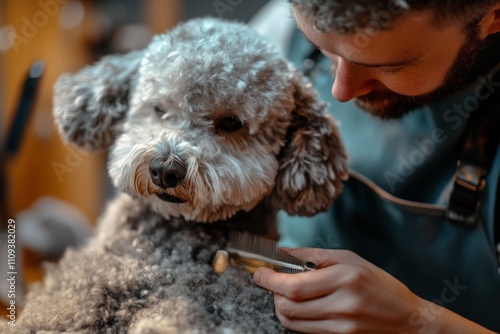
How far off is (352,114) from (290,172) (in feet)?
1.10

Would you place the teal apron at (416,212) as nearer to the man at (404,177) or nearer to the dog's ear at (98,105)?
the man at (404,177)

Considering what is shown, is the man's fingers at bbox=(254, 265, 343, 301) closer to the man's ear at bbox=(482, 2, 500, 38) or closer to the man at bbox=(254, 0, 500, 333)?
the man at bbox=(254, 0, 500, 333)

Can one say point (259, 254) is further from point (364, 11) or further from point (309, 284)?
point (364, 11)

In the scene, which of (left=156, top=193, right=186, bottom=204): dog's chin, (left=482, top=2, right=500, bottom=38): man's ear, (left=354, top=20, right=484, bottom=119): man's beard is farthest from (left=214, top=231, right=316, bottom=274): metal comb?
(left=482, top=2, right=500, bottom=38): man's ear

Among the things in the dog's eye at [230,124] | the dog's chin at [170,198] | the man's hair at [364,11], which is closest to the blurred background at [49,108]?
the dog's chin at [170,198]

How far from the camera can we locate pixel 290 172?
2.80ft

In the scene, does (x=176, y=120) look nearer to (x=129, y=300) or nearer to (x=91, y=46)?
(x=129, y=300)

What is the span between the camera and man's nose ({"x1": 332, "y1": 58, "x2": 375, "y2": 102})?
821 millimetres

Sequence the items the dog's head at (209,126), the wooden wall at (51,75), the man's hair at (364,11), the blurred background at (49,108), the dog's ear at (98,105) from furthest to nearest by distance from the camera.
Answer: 1. the wooden wall at (51,75)
2. the blurred background at (49,108)
3. the dog's ear at (98,105)
4. the dog's head at (209,126)
5. the man's hair at (364,11)

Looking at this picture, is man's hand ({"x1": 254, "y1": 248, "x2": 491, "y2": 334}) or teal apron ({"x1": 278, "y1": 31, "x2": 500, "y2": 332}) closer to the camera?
man's hand ({"x1": 254, "y1": 248, "x2": 491, "y2": 334})

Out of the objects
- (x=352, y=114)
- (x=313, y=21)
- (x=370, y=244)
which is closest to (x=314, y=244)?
(x=370, y=244)

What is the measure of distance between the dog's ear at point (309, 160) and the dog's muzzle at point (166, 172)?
191mm

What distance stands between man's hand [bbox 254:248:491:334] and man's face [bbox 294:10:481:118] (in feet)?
0.94

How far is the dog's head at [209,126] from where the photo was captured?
0.77 metres
